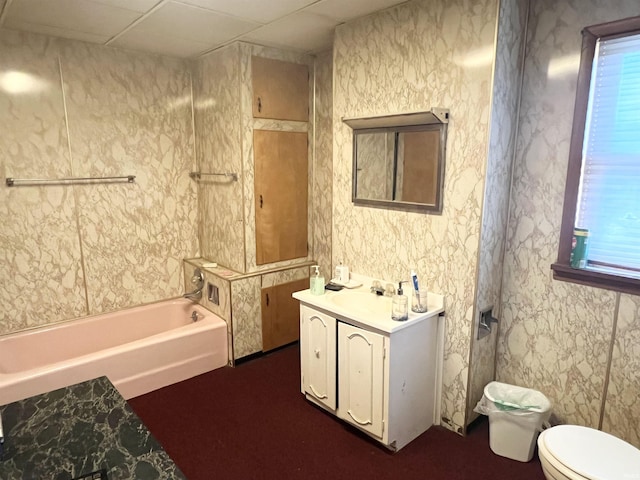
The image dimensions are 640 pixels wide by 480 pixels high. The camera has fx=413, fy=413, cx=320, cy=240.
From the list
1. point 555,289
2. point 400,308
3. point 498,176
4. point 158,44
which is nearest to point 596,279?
point 555,289

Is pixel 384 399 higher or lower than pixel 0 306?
lower

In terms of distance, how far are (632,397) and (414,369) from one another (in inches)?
40.6

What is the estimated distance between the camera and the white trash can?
82.2 inches

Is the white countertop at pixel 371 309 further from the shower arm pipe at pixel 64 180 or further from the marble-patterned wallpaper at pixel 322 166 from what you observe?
the shower arm pipe at pixel 64 180

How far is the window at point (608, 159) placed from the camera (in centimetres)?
190

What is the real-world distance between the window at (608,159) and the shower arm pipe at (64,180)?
3059mm

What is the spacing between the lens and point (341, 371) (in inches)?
93.0

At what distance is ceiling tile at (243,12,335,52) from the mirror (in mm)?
643

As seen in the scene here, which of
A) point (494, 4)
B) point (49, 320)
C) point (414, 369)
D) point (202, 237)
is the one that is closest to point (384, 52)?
point (494, 4)

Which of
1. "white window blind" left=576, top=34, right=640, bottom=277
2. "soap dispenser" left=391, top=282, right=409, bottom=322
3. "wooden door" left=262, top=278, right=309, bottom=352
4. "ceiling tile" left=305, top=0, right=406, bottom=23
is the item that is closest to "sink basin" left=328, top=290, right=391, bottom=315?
"soap dispenser" left=391, top=282, right=409, bottom=322

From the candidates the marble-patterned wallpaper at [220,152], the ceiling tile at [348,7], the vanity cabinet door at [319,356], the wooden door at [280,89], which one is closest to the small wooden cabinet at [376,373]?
the vanity cabinet door at [319,356]

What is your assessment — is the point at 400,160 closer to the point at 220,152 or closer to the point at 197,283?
the point at 220,152

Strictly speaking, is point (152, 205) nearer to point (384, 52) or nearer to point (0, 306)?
point (0, 306)

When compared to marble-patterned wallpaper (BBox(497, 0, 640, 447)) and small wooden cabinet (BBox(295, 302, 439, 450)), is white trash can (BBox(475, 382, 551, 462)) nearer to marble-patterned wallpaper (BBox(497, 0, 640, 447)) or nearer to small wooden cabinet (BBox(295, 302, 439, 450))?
marble-patterned wallpaper (BBox(497, 0, 640, 447))
